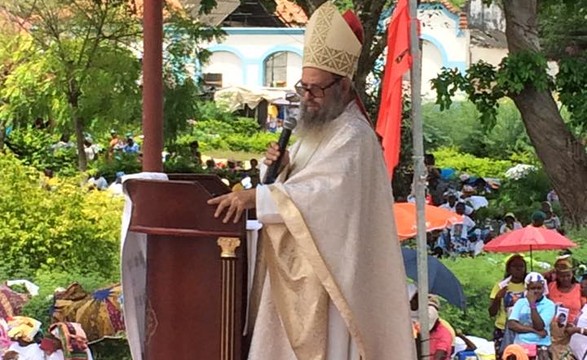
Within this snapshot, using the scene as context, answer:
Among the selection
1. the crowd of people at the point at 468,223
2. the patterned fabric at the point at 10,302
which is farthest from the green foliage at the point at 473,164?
the patterned fabric at the point at 10,302

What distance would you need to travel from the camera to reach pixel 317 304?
3820 millimetres

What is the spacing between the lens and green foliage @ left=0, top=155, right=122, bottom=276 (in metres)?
9.76

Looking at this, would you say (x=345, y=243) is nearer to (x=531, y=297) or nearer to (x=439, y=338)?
(x=439, y=338)

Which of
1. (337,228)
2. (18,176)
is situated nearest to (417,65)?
(337,228)

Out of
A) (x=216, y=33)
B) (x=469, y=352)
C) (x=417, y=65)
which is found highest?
(x=216, y=33)

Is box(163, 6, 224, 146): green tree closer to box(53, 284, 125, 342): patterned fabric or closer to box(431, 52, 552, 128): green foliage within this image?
box(431, 52, 552, 128): green foliage

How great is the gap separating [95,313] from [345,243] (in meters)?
4.05

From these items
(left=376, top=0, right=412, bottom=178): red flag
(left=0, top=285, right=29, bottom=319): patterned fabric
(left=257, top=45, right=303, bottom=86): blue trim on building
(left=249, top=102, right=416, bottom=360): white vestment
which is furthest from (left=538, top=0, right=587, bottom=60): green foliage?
(left=249, top=102, right=416, bottom=360): white vestment

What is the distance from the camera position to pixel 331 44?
3.91m

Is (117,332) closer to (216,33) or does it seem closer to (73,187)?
(73,187)

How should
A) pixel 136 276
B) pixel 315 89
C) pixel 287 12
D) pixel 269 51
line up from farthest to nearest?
pixel 269 51, pixel 287 12, pixel 136 276, pixel 315 89

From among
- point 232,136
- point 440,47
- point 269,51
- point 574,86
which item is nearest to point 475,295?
point 574,86

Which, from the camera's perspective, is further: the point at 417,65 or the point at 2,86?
the point at 2,86

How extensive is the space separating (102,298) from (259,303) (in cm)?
373
